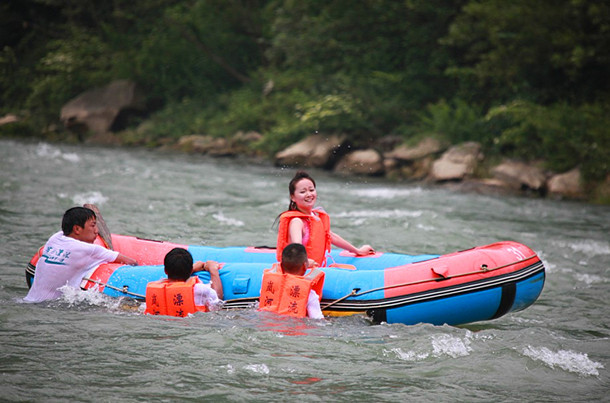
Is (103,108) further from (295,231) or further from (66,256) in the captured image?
(295,231)

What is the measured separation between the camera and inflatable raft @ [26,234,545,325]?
15.9 feet

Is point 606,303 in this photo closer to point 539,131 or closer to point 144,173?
point 539,131

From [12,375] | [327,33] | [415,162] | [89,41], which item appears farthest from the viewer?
[89,41]

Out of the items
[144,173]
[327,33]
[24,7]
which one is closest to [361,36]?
[327,33]

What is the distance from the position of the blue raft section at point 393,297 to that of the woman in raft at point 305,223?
0.94ft

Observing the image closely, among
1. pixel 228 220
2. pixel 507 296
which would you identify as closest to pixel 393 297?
pixel 507 296

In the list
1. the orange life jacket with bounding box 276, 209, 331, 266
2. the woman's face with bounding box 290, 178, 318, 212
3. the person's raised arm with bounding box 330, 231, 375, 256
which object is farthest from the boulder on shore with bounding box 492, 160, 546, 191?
the woman's face with bounding box 290, 178, 318, 212

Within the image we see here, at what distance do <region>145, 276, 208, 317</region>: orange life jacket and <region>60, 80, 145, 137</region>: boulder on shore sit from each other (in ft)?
55.7

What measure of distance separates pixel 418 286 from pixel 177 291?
1.60 m

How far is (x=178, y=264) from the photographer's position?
4.73 meters

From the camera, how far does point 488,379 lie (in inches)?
154

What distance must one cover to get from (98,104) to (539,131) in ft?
43.9

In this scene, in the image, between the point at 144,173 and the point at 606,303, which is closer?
the point at 606,303

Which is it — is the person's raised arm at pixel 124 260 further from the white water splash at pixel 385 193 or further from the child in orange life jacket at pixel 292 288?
the white water splash at pixel 385 193
